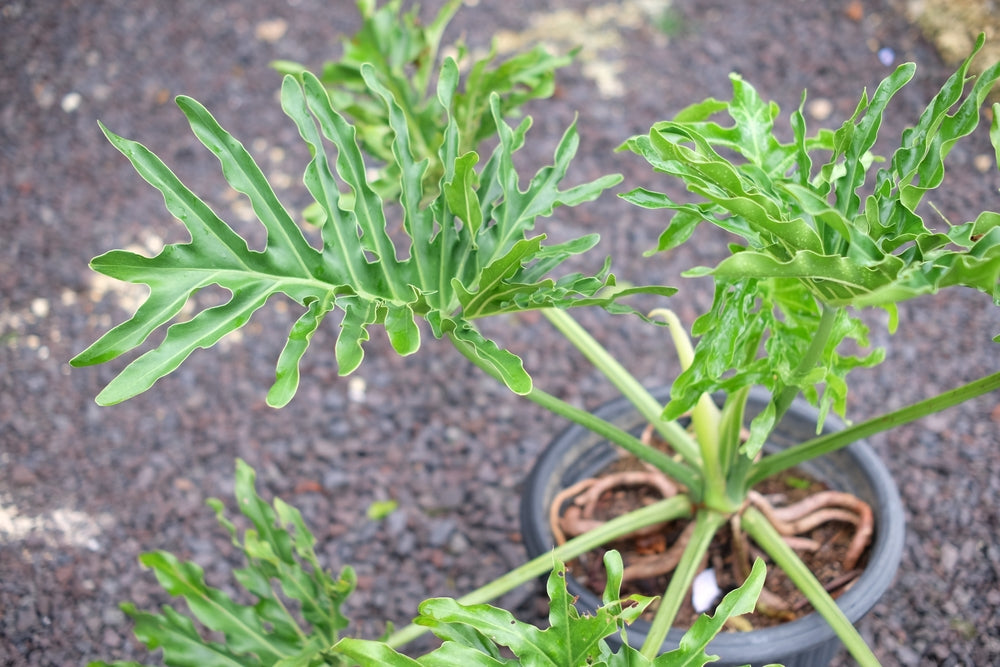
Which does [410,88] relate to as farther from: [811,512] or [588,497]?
[811,512]

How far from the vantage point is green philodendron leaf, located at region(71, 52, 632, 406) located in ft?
3.21

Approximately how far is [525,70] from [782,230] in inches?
29.8

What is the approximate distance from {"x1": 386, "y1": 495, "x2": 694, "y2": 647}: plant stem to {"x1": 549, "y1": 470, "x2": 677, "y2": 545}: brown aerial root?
10 cm

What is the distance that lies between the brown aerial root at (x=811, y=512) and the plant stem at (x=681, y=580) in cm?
9

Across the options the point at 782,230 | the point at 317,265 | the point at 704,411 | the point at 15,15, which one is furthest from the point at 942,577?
the point at 15,15

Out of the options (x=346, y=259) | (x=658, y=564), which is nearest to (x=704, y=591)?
(x=658, y=564)

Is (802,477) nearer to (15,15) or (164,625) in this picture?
(164,625)

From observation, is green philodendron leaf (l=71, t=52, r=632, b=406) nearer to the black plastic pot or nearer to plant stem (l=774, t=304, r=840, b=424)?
plant stem (l=774, t=304, r=840, b=424)

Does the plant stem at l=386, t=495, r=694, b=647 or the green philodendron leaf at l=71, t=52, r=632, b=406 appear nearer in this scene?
the green philodendron leaf at l=71, t=52, r=632, b=406

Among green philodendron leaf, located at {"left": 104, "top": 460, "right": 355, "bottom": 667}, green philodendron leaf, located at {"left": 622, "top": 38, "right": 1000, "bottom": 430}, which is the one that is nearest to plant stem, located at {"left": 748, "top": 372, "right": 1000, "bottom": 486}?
green philodendron leaf, located at {"left": 622, "top": 38, "right": 1000, "bottom": 430}

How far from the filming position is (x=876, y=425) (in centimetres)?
119

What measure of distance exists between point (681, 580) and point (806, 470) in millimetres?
533

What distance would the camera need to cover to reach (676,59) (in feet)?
9.21

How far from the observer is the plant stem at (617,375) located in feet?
4.53
